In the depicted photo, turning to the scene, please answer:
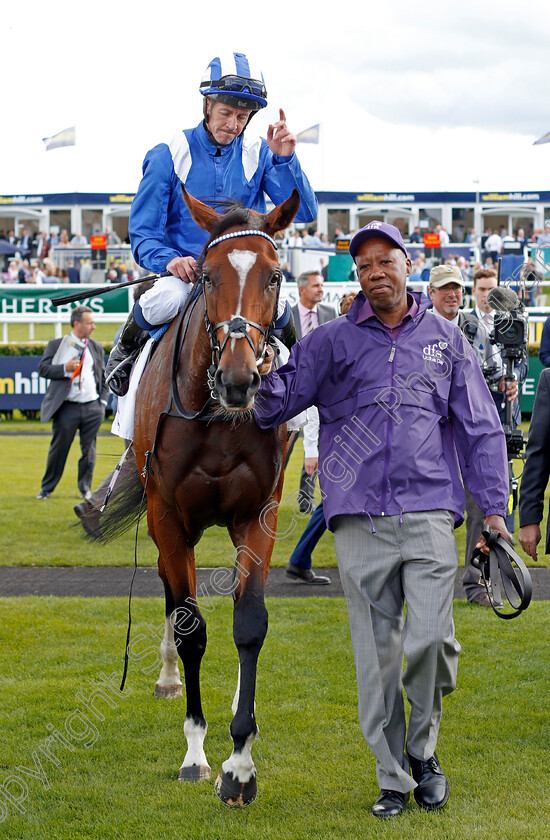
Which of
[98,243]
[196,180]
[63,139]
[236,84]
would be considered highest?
[63,139]

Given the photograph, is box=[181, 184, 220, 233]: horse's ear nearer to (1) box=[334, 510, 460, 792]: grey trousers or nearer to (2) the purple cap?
(2) the purple cap

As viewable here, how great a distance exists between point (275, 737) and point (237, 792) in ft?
1.99

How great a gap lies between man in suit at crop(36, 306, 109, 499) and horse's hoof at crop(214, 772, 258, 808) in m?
6.80

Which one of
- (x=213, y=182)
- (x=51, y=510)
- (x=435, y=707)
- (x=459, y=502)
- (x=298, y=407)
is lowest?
(x=51, y=510)

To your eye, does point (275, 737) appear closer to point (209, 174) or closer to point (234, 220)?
point (234, 220)

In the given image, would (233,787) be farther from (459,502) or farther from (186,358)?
(186,358)

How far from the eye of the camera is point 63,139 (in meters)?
30.5

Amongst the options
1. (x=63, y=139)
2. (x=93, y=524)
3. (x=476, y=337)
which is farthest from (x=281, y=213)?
(x=63, y=139)

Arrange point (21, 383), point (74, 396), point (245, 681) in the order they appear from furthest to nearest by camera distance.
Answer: point (21, 383) < point (74, 396) < point (245, 681)

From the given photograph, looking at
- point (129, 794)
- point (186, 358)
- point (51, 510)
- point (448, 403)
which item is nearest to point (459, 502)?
point (448, 403)

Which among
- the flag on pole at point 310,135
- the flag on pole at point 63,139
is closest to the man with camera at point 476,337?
the flag on pole at point 310,135

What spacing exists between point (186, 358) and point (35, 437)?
11448 millimetres

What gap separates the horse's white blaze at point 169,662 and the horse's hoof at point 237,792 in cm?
121

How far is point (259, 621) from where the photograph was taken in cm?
368
